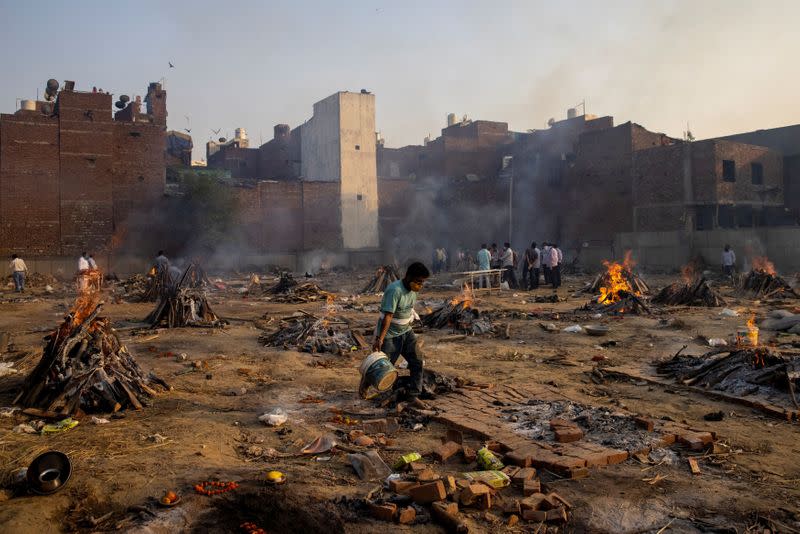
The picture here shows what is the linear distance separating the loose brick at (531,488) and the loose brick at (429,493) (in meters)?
0.63

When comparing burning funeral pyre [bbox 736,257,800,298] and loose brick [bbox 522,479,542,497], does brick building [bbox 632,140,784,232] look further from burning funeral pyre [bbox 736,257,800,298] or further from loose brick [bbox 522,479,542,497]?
loose brick [bbox 522,479,542,497]

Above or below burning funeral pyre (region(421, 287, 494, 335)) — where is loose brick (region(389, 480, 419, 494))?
below

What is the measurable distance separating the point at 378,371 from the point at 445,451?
1.25m

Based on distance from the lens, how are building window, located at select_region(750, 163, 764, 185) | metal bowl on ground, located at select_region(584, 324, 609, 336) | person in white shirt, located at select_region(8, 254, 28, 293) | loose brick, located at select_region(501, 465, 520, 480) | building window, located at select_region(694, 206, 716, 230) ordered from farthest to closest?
building window, located at select_region(750, 163, 764, 185) → building window, located at select_region(694, 206, 716, 230) → person in white shirt, located at select_region(8, 254, 28, 293) → metal bowl on ground, located at select_region(584, 324, 609, 336) → loose brick, located at select_region(501, 465, 520, 480)

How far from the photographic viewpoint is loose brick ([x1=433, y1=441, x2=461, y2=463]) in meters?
4.89

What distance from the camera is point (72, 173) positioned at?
1220 inches

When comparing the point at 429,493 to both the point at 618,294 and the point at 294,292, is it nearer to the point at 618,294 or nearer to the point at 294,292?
the point at 618,294

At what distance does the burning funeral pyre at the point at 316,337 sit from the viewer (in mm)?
10242

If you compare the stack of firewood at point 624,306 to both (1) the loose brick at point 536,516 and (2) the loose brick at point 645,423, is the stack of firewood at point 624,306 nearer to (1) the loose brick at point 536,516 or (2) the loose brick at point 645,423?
(2) the loose brick at point 645,423

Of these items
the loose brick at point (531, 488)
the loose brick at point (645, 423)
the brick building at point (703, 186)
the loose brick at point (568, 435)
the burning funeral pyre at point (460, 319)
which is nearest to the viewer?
the loose brick at point (531, 488)

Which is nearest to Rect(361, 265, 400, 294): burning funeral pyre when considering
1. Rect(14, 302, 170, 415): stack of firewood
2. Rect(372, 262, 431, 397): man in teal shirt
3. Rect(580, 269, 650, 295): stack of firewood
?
Rect(580, 269, 650, 295): stack of firewood

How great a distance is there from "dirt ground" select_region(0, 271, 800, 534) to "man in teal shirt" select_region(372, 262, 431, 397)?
2.28ft

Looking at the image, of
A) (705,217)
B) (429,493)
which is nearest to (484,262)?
(429,493)

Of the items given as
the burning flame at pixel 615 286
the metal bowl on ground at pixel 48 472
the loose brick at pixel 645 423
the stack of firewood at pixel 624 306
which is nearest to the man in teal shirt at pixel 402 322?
the loose brick at pixel 645 423
